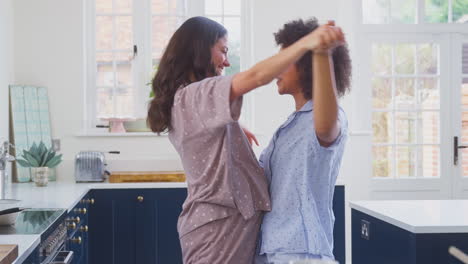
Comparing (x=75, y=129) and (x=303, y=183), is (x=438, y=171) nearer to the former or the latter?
(x=75, y=129)

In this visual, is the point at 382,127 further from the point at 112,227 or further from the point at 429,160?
the point at 112,227

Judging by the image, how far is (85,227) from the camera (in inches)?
162

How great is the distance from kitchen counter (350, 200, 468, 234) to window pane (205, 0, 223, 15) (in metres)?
2.86

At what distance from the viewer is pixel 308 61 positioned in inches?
66.4

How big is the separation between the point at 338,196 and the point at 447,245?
7.62ft

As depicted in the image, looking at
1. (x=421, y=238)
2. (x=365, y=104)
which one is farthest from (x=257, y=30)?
(x=421, y=238)

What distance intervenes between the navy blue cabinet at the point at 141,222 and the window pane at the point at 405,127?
7.38 ft

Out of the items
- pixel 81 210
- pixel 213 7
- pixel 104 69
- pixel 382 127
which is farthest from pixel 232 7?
pixel 81 210

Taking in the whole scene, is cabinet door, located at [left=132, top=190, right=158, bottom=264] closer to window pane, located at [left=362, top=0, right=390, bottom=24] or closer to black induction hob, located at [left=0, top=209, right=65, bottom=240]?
black induction hob, located at [left=0, top=209, right=65, bottom=240]

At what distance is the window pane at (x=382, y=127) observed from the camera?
231 inches

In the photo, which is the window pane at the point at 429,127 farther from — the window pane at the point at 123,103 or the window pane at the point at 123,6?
the window pane at the point at 123,6

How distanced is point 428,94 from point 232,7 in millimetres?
1945

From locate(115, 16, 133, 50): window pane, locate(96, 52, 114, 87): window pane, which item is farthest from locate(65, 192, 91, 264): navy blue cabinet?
locate(115, 16, 133, 50): window pane

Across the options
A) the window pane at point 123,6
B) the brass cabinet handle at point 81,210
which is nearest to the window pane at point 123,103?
the window pane at point 123,6
